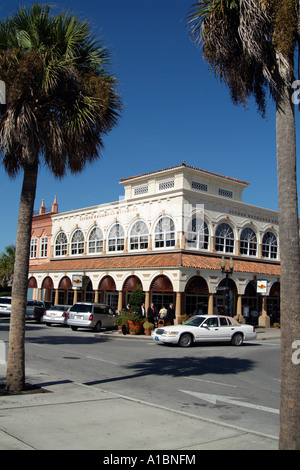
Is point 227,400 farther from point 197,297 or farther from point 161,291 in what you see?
point 197,297

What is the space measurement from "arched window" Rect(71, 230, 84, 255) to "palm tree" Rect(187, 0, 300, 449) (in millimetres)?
33486

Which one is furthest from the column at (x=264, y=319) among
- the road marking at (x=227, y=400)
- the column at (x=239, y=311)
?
the road marking at (x=227, y=400)

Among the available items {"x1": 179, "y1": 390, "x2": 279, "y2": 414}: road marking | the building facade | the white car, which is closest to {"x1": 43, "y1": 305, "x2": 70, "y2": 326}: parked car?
the building facade

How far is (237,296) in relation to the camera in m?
33.7

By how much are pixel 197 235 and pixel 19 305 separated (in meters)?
23.0

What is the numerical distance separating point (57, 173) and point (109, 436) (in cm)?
621

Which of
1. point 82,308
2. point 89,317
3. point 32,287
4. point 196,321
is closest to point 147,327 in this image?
point 89,317

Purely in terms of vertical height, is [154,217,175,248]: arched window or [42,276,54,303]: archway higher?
[154,217,175,248]: arched window

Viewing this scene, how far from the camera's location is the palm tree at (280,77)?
16.6ft

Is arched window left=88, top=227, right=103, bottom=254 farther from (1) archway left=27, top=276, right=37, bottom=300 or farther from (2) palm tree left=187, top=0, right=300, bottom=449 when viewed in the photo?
(2) palm tree left=187, top=0, right=300, bottom=449

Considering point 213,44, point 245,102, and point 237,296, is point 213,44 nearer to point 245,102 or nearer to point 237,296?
point 245,102

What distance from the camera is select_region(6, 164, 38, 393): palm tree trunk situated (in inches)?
351

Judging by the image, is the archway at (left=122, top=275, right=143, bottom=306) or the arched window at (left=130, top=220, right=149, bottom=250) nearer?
the archway at (left=122, top=275, right=143, bottom=306)

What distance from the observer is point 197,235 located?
31219mm
